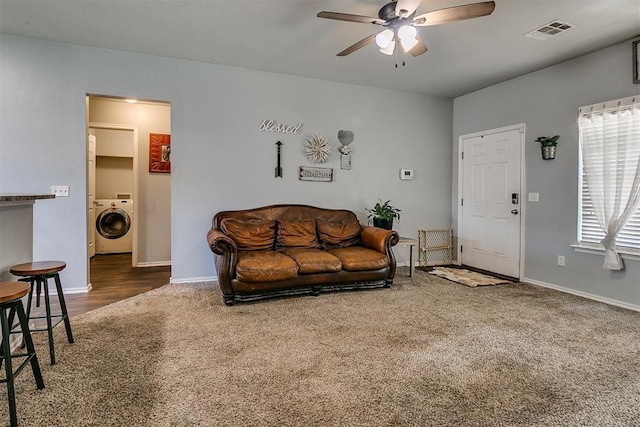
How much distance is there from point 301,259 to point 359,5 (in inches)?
97.5

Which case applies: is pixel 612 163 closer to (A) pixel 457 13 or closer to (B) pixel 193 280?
(A) pixel 457 13

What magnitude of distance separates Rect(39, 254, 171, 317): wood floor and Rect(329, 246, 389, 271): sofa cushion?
2.31m

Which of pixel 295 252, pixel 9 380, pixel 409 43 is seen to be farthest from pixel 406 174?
pixel 9 380

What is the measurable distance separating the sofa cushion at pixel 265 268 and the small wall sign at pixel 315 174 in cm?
151

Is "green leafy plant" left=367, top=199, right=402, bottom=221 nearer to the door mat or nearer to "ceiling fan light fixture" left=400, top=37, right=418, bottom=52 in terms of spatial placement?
the door mat

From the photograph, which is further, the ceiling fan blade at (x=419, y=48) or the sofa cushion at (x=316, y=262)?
the sofa cushion at (x=316, y=262)

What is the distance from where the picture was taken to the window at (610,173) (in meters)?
3.36

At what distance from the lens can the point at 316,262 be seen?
3617 millimetres

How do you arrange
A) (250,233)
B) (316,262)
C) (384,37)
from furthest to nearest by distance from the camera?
(250,233)
(316,262)
(384,37)

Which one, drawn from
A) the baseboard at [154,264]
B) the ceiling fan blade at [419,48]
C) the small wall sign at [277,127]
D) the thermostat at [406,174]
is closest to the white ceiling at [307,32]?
the ceiling fan blade at [419,48]

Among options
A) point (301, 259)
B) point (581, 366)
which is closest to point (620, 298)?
point (581, 366)

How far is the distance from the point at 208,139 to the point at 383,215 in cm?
258

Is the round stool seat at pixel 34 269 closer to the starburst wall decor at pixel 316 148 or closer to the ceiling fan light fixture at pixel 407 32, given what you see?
the ceiling fan light fixture at pixel 407 32

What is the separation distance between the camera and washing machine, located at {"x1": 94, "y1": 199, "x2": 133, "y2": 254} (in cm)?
605
